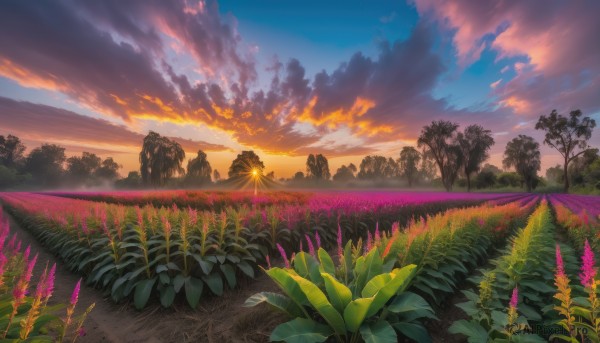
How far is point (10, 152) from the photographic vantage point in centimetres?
7481

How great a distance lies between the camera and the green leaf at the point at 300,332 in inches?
77.2

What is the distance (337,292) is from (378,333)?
418 mm

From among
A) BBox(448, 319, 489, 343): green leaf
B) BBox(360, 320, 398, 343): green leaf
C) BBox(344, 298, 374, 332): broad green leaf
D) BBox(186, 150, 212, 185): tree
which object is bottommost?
BBox(448, 319, 489, 343): green leaf

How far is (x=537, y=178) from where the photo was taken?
5353 cm

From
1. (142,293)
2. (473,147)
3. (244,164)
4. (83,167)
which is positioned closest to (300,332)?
(142,293)

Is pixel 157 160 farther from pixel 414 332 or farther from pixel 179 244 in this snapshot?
pixel 414 332

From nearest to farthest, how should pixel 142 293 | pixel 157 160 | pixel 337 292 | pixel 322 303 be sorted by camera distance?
pixel 322 303 → pixel 337 292 → pixel 142 293 → pixel 157 160

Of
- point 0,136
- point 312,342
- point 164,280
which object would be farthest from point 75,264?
point 0,136

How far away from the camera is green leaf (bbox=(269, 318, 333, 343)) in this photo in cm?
196

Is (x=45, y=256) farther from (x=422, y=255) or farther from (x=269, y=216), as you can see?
(x=422, y=255)

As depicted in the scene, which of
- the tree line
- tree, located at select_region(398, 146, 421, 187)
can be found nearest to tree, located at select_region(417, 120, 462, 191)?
the tree line

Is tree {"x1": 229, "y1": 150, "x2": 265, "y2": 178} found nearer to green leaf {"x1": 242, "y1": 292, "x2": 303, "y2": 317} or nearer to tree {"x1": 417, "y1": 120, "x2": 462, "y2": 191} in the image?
tree {"x1": 417, "y1": 120, "x2": 462, "y2": 191}

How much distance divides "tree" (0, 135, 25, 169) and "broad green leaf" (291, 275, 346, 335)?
106985mm

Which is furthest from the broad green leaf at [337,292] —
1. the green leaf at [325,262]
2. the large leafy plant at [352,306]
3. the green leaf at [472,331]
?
the green leaf at [472,331]
